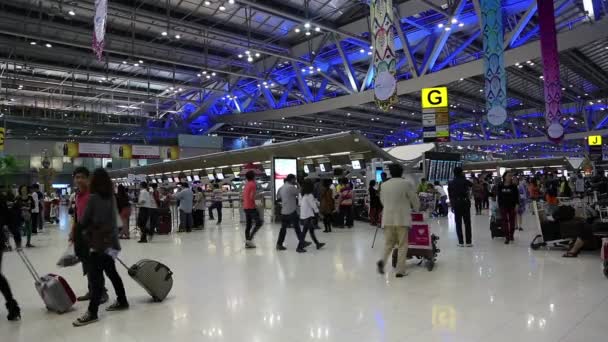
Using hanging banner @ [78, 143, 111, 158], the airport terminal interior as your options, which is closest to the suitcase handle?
the airport terminal interior

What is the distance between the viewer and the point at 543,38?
1231cm

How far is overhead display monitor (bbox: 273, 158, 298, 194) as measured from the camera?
596 inches

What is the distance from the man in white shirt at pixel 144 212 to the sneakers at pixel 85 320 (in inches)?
277

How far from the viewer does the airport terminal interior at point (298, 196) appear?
4367 millimetres

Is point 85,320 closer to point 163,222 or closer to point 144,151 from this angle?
point 163,222

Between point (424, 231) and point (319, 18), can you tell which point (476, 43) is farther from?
point (424, 231)

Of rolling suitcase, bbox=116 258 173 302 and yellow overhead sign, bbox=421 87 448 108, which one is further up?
yellow overhead sign, bbox=421 87 448 108

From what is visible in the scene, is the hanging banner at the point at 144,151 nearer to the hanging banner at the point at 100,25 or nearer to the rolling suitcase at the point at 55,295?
the hanging banner at the point at 100,25

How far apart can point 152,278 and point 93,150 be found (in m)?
24.1

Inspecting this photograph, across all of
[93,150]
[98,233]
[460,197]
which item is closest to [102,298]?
[98,233]

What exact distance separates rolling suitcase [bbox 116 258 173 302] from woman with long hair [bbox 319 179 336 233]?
7608mm

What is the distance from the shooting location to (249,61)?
72.0 ft

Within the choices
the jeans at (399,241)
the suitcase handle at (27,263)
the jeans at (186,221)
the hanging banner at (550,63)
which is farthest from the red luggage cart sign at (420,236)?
the hanging banner at (550,63)

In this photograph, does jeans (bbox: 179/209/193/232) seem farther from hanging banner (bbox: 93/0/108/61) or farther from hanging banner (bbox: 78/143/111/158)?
hanging banner (bbox: 78/143/111/158)
